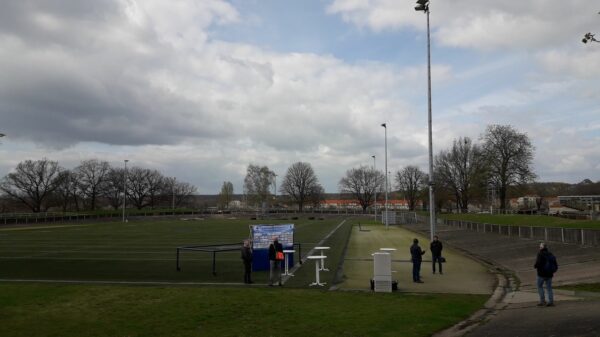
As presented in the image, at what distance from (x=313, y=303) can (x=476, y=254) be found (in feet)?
63.3

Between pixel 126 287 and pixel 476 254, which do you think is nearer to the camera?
pixel 126 287

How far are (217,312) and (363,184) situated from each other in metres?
143

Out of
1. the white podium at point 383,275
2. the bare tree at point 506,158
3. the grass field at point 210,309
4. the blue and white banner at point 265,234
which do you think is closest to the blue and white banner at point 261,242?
the blue and white banner at point 265,234

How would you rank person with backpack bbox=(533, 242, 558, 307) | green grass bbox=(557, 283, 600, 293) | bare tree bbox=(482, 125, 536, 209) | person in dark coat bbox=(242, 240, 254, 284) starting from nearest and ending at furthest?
person with backpack bbox=(533, 242, 558, 307) < green grass bbox=(557, 283, 600, 293) < person in dark coat bbox=(242, 240, 254, 284) < bare tree bbox=(482, 125, 536, 209)

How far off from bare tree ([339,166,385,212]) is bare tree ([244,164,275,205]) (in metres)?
23.7

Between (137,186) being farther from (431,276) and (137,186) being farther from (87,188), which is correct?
(431,276)

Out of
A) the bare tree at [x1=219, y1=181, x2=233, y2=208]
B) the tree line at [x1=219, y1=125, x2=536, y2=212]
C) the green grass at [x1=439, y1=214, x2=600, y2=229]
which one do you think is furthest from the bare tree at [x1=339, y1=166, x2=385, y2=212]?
the green grass at [x1=439, y1=214, x2=600, y2=229]

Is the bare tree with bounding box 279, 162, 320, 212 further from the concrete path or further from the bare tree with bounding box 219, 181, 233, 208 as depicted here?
the concrete path

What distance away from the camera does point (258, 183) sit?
15650 centimetres

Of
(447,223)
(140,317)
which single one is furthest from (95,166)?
(140,317)

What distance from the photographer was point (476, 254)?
98.5 ft

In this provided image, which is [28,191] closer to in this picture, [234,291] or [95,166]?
[95,166]

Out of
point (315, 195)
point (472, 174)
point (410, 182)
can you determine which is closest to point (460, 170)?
point (472, 174)

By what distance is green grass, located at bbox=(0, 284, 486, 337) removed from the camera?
1074 cm
